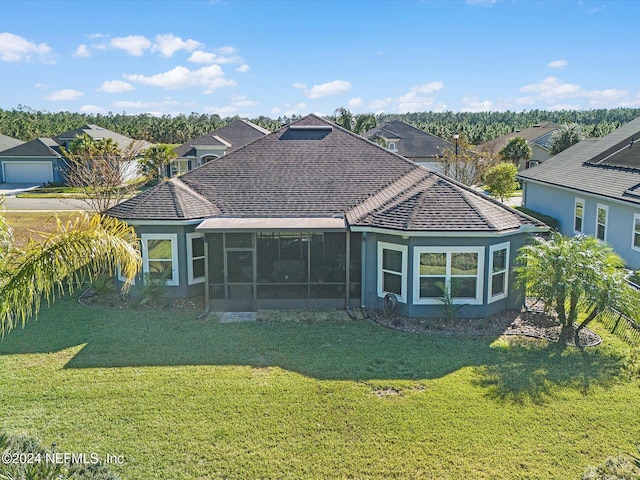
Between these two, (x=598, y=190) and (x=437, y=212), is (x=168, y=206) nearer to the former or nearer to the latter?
(x=437, y=212)

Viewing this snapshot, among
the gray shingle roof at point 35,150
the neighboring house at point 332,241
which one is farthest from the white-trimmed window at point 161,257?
the gray shingle roof at point 35,150

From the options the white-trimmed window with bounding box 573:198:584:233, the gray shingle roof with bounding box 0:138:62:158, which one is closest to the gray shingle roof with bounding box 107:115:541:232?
the white-trimmed window with bounding box 573:198:584:233

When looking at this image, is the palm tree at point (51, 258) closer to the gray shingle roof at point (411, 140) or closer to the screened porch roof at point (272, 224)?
the screened porch roof at point (272, 224)

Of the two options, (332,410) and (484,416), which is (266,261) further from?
(484,416)

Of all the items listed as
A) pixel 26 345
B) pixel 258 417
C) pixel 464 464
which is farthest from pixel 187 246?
pixel 464 464

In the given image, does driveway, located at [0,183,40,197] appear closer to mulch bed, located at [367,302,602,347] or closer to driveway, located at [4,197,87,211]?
driveway, located at [4,197,87,211]

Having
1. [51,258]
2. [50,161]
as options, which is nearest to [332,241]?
[51,258]
